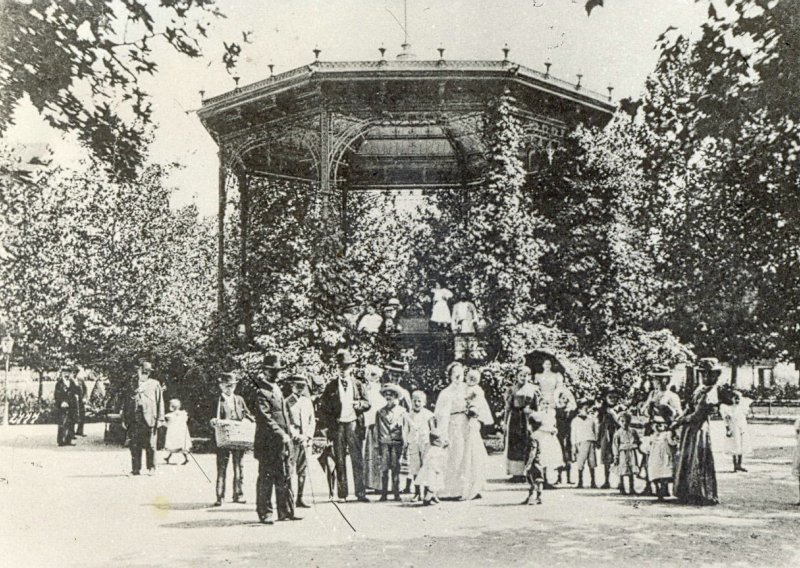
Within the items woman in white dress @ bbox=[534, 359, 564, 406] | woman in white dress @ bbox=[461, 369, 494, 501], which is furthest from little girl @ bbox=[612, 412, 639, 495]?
woman in white dress @ bbox=[461, 369, 494, 501]

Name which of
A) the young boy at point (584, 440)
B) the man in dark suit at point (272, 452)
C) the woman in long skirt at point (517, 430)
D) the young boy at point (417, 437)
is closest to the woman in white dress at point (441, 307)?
the woman in long skirt at point (517, 430)

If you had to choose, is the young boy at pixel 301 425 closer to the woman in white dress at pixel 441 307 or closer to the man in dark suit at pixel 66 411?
the woman in white dress at pixel 441 307

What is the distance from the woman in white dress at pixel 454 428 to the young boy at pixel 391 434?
0.52 meters

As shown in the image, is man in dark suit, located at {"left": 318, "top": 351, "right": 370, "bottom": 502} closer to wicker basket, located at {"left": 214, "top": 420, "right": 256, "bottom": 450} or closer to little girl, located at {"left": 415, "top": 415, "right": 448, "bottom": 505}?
little girl, located at {"left": 415, "top": 415, "right": 448, "bottom": 505}

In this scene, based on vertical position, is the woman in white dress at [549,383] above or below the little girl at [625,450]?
above

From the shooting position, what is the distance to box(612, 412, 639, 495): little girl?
403 inches

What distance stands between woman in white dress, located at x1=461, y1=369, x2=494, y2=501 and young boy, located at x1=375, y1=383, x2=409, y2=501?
84 cm

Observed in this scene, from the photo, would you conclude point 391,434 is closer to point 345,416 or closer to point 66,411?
point 345,416

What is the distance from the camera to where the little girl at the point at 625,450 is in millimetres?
10234

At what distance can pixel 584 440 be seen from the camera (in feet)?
36.4

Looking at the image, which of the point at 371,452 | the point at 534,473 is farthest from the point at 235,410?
the point at 534,473

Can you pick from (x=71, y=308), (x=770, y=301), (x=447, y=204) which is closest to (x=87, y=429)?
(x=71, y=308)

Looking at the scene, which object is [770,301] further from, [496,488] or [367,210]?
[367,210]

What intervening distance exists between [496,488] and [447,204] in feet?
35.3
